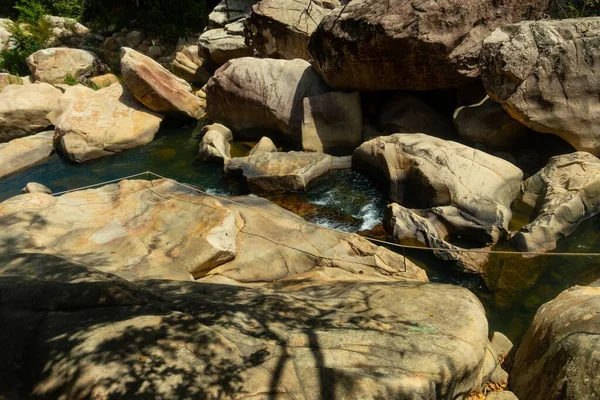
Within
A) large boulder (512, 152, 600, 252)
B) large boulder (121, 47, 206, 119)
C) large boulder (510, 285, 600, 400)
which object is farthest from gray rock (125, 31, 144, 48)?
large boulder (510, 285, 600, 400)

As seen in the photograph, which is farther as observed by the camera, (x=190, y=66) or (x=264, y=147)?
(x=190, y=66)

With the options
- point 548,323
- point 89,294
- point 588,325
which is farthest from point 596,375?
point 89,294

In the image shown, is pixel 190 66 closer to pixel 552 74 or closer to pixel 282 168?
pixel 282 168

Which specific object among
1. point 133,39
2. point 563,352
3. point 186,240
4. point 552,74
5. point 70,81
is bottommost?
point 70,81

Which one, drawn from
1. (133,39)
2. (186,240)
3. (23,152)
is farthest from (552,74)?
(133,39)

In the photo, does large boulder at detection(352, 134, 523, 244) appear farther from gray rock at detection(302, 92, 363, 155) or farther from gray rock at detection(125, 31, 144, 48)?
gray rock at detection(125, 31, 144, 48)

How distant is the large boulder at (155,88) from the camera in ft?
49.9

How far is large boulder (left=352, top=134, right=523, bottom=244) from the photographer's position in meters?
9.16

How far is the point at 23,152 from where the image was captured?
1412 cm

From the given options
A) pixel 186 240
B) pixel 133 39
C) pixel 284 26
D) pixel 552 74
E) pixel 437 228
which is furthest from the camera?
pixel 133 39

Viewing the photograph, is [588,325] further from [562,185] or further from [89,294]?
[562,185]

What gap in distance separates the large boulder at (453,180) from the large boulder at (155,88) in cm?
783

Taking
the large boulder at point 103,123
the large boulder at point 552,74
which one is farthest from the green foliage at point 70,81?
the large boulder at point 552,74

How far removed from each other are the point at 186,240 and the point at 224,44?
1251 cm
